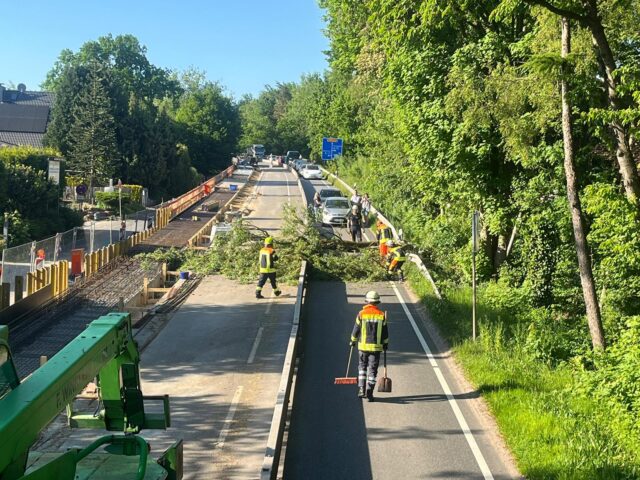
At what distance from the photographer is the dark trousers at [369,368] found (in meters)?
11.7

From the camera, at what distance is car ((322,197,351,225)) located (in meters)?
35.6

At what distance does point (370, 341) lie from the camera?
1153 centimetres

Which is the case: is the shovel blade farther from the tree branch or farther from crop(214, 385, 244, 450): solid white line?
the tree branch

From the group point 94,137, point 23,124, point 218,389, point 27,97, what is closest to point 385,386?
point 218,389

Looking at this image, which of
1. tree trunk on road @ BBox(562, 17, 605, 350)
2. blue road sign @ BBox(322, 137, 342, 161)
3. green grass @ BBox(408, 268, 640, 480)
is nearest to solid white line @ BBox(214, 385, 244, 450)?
green grass @ BBox(408, 268, 640, 480)

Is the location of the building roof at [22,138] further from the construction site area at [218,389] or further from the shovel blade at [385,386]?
the shovel blade at [385,386]

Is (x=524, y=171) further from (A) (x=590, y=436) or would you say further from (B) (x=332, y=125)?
(B) (x=332, y=125)

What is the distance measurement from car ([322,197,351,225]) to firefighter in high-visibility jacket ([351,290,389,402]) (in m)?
23.8

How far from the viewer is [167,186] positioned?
221 ft

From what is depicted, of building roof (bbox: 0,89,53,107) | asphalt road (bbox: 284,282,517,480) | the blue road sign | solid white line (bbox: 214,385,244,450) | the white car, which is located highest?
building roof (bbox: 0,89,53,107)

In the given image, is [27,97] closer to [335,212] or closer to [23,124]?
[23,124]

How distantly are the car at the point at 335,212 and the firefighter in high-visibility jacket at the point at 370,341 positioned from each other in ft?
78.2

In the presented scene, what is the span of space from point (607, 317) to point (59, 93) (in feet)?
192

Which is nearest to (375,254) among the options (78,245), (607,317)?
(607,317)
